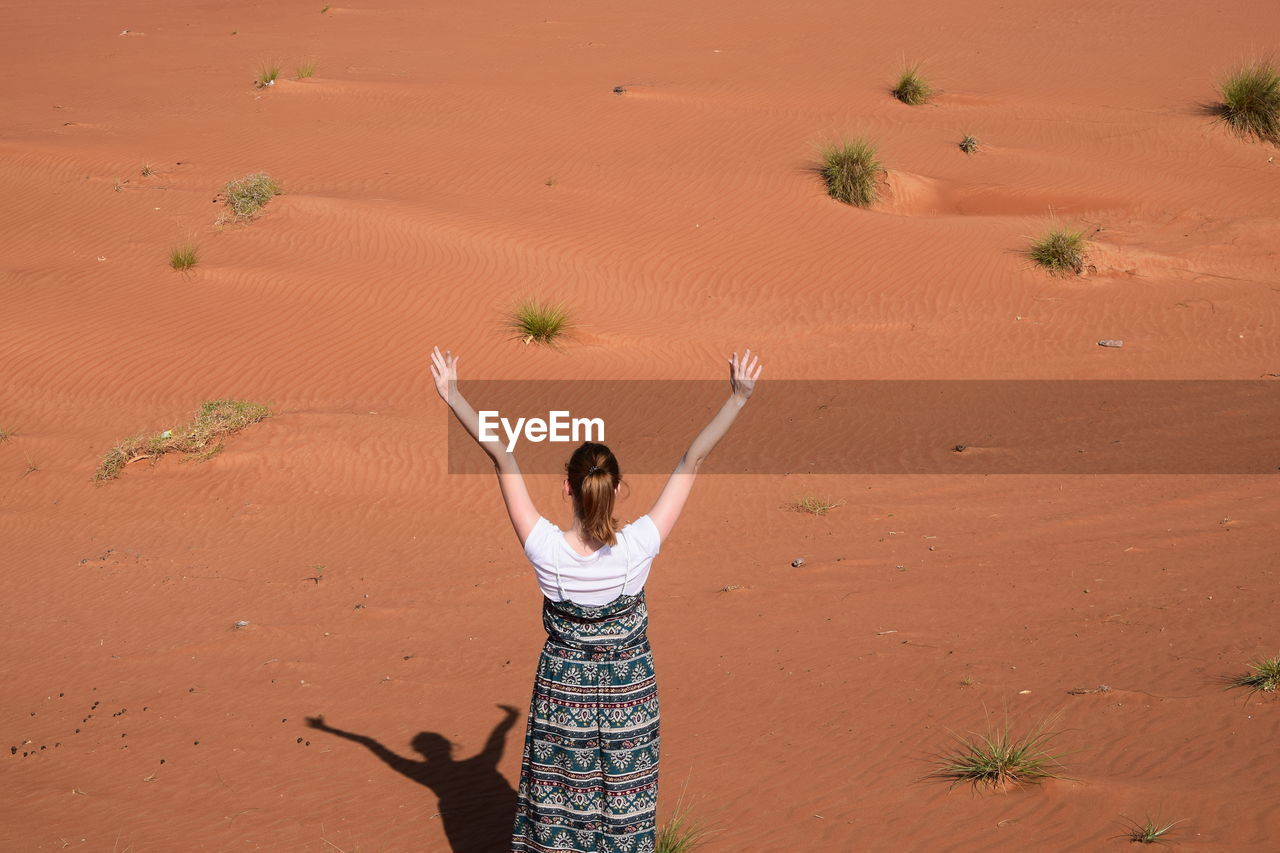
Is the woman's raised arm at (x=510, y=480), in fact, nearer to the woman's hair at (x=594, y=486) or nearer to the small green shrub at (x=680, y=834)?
the woman's hair at (x=594, y=486)

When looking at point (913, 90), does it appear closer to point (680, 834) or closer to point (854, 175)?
point (854, 175)

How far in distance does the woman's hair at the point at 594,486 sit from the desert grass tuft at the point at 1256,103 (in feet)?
74.2

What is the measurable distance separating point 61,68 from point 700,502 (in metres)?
24.9

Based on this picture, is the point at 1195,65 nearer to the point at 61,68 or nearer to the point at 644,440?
the point at 644,440

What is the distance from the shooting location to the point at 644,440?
12.8 m

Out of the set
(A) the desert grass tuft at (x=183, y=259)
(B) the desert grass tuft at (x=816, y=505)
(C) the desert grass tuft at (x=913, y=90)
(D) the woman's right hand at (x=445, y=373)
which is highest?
(C) the desert grass tuft at (x=913, y=90)

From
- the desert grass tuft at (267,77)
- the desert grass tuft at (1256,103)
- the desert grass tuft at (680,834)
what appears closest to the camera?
the desert grass tuft at (680,834)

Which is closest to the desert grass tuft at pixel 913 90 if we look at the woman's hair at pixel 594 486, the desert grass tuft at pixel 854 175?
the desert grass tuft at pixel 854 175

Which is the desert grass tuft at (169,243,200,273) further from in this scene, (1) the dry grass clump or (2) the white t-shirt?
(2) the white t-shirt

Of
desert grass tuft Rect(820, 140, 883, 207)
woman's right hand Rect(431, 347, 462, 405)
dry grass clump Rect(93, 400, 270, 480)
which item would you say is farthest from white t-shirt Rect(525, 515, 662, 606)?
desert grass tuft Rect(820, 140, 883, 207)

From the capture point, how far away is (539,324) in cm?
1518

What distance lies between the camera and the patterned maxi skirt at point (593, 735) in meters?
3.82

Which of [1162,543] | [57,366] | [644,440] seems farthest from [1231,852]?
[57,366]

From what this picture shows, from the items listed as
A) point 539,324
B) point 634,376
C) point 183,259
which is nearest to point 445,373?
point 634,376
